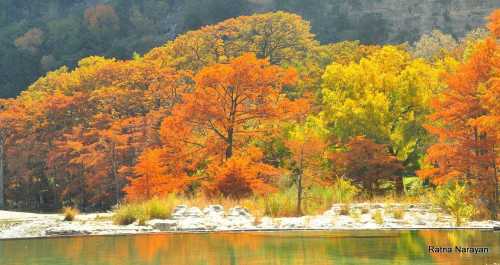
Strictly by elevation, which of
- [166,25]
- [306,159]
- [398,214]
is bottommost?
[398,214]

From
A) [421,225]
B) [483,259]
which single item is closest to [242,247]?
[483,259]

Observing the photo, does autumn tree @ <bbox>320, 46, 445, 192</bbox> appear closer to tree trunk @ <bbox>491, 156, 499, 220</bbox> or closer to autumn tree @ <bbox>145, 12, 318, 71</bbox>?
tree trunk @ <bbox>491, 156, 499, 220</bbox>

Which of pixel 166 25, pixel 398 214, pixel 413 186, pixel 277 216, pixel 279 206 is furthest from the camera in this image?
pixel 166 25

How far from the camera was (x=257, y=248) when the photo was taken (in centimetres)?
2056

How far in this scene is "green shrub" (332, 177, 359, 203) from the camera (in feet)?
112

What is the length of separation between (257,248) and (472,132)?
15.2 metres

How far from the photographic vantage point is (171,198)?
35156mm

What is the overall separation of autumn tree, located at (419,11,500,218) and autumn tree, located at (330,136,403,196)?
5.86 m

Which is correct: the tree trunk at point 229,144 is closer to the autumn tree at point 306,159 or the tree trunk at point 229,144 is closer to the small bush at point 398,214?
the autumn tree at point 306,159

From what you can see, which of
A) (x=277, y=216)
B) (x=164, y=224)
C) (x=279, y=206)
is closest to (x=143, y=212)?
(x=164, y=224)

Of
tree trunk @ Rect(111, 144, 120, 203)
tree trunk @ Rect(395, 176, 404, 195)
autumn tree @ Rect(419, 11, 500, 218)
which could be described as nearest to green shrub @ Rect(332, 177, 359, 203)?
tree trunk @ Rect(395, 176, 404, 195)

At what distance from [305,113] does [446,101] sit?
15815 millimetres

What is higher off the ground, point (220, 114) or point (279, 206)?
point (220, 114)

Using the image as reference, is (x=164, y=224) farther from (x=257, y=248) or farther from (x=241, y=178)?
(x=257, y=248)
